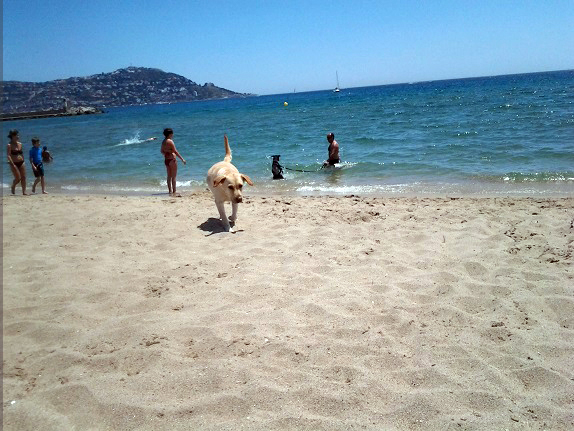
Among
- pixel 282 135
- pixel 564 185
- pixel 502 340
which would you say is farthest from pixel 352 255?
pixel 282 135

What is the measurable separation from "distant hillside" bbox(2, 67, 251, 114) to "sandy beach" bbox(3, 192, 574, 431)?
349 feet

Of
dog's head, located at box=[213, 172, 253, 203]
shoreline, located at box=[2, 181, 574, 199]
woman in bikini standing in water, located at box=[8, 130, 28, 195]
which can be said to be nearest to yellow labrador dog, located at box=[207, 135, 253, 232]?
dog's head, located at box=[213, 172, 253, 203]

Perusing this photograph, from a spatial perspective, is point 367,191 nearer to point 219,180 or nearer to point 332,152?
point 332,152

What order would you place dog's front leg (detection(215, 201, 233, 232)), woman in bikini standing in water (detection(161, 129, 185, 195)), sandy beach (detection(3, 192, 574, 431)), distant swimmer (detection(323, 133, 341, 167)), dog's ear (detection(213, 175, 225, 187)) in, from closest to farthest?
sandy beach (detection(3, 192, 574, 431)) → dog's ear (detection(213, 175, 225, 187)) → dog's front leg (detection(215, 201, 233, 232)) → woman in bikini standing in water (detection(161, 129, 185, 195)) → distant swimmer (detection(323, 133, 341, 167))

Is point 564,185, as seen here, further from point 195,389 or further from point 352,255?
point 195,389

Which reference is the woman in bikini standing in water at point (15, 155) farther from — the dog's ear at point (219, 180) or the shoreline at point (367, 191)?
the dog's ear at point (219, 180)

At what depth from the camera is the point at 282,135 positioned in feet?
79.9

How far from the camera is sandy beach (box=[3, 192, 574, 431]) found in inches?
108

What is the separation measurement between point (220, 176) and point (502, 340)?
4484mm

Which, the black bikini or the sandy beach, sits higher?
the black bikini

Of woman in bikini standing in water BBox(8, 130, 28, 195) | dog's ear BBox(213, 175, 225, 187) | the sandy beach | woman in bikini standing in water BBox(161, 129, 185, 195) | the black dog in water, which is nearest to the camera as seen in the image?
the sandy beach

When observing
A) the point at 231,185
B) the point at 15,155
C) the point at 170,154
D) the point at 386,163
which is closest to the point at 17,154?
the point at 15,155

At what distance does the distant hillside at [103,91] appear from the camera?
109188 mm

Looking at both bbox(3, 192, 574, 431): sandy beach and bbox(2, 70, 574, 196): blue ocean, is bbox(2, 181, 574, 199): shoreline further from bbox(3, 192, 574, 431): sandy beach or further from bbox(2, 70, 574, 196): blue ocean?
bbox(3, 192, 574, 431): sandy beach
